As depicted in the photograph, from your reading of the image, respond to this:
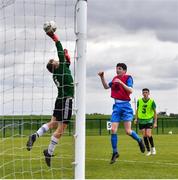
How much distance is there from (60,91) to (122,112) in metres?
2.74

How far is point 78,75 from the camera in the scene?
275 inches

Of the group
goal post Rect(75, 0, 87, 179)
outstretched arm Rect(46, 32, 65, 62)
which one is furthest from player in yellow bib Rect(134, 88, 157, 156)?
goal post Rect(75, 0, 87, 179)

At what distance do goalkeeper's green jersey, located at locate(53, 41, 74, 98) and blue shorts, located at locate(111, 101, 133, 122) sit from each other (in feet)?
8.66

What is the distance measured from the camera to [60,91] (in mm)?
9547

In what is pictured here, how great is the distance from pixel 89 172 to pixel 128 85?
8.17 ft

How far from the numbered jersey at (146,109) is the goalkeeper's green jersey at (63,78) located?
5.84 meters

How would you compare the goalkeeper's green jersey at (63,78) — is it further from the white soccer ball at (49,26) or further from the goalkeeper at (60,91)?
the white soccer ball at (49,26)

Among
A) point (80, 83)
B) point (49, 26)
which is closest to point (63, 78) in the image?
point (49, 26)

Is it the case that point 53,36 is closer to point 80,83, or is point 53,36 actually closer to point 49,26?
point 49,26

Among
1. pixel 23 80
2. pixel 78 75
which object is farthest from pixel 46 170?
pixel 78 75

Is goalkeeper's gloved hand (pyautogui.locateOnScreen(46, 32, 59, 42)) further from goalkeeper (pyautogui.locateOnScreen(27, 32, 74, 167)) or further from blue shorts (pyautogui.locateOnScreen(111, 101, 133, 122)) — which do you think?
blue shorts (pyautogui.locateOnScreen(111, 101, 133, 122))

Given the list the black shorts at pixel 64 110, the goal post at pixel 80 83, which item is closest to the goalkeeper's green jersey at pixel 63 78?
the black shorts at pixel 64 110

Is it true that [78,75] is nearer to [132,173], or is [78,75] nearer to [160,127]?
[132,173]

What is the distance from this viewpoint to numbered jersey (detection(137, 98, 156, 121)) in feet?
49.2
